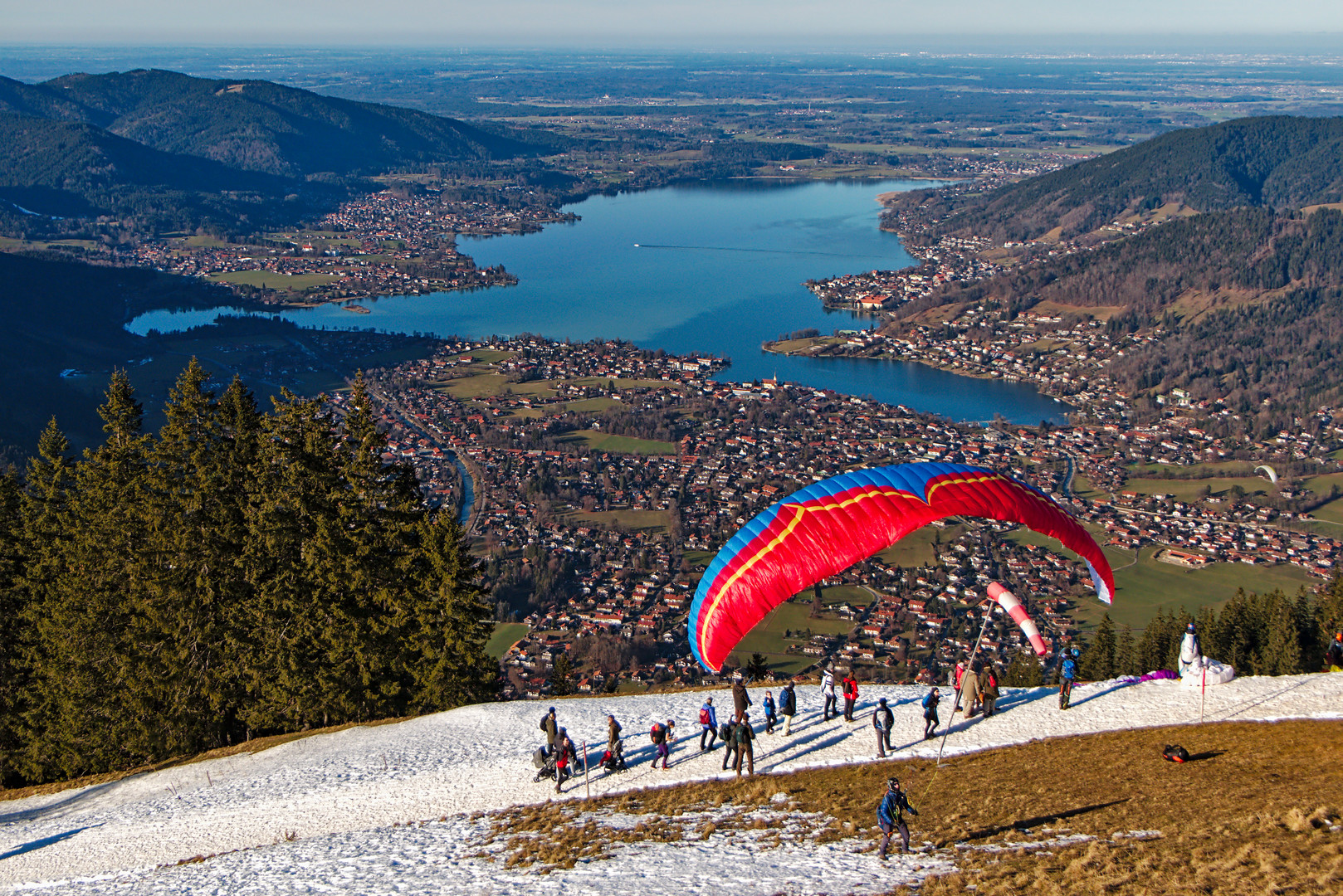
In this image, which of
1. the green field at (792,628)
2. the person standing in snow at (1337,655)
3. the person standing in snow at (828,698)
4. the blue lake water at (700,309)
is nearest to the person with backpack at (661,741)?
the person standing in snow at (828,698)

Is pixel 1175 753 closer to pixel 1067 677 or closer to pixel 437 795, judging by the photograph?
pixel 1067 677

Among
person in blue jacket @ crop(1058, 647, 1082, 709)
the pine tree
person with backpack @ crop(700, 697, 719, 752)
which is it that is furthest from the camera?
the pine tree

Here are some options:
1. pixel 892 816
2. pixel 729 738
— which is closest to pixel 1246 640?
pixel 729 738

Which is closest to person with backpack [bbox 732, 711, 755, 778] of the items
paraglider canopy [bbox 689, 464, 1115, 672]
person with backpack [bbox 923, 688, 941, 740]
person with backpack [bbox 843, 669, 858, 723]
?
paraglider canopy [bbox 689, 464, 1115, 672]

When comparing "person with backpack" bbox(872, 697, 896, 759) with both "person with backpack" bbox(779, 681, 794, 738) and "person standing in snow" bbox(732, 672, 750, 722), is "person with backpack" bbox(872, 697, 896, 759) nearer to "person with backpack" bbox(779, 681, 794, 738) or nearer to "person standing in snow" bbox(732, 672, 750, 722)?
"person with backpack" bbox(779, 681, 794, 738)

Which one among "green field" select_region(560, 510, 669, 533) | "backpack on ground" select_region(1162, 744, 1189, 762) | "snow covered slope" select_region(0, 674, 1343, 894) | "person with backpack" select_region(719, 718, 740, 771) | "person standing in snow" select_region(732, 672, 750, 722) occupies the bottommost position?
"green field" select_region(560, 510, 669, 533)
